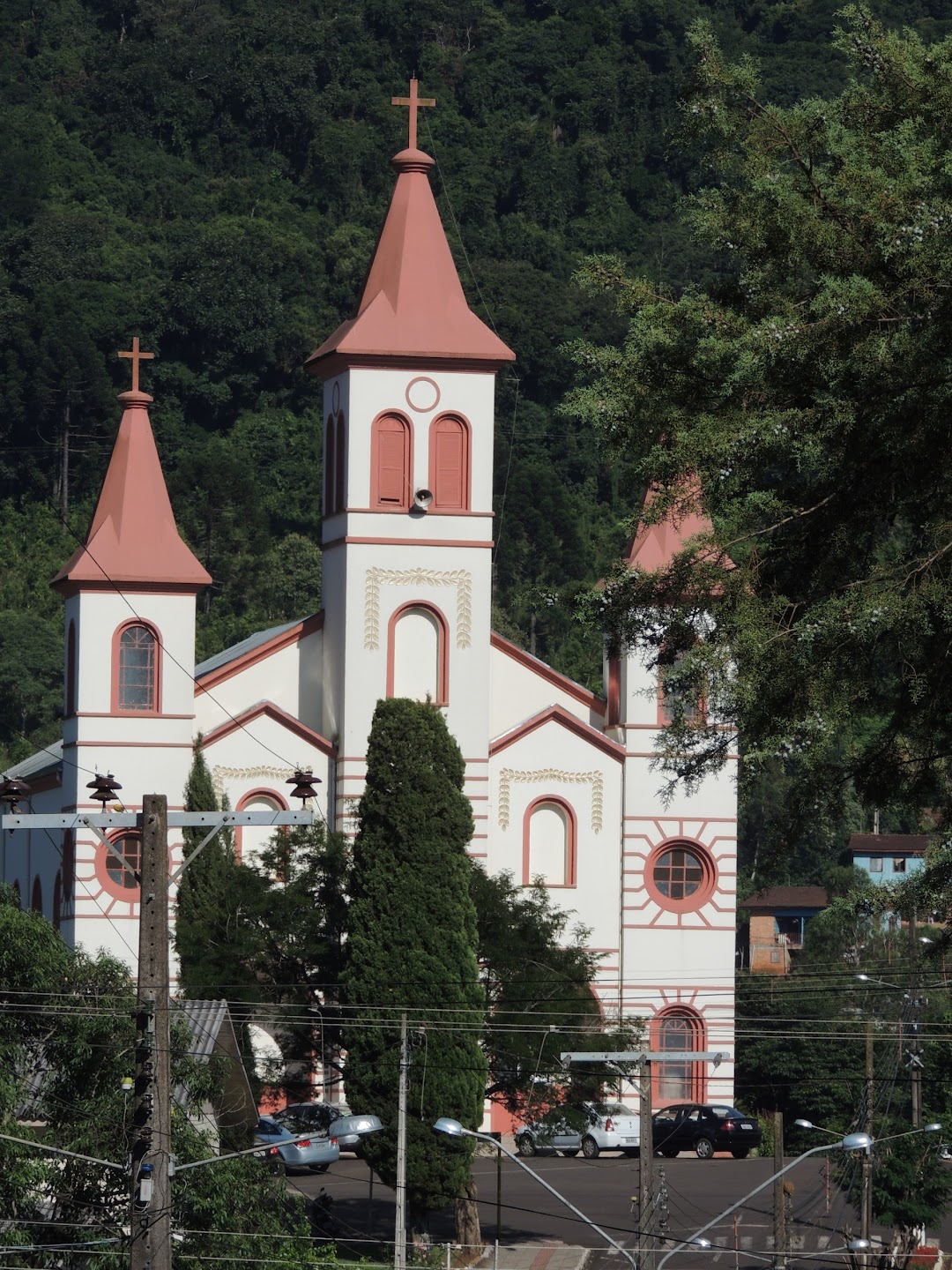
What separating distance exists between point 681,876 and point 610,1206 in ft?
35.8

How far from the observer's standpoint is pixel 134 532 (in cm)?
5428

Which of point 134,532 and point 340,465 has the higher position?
point 340,465

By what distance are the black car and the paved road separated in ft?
0.96

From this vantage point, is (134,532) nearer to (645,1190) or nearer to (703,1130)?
(703,1130)

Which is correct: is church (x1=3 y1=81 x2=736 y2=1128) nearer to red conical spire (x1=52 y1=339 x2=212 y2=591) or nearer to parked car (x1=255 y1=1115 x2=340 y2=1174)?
red conical spire (x1=52 y1=339 x2=212 y2=591)

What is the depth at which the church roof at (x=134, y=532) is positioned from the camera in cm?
5375

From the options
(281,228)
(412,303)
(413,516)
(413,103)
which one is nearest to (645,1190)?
(413,516)

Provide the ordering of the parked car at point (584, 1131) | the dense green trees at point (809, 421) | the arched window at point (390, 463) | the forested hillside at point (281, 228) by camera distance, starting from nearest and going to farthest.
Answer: the dense green trees at point (809, 421) < the parked car at point (584, 1131) < the arched window at point (390, 463) < the forested hillside at point (281, 228)

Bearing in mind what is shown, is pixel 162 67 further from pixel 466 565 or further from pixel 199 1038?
pixel 199 1038

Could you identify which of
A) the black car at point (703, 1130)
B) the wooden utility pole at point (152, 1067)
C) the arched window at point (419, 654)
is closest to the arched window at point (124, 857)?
the arched window at point (419, 654)

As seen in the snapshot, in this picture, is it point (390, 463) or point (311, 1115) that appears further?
Result: point (390, 463)

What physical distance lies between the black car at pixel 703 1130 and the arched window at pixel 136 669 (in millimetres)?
11568

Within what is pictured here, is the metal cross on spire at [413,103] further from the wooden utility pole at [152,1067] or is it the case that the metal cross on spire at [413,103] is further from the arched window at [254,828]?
the wooden utility pole at [152,1067]

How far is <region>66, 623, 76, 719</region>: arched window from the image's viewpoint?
53969 mm
